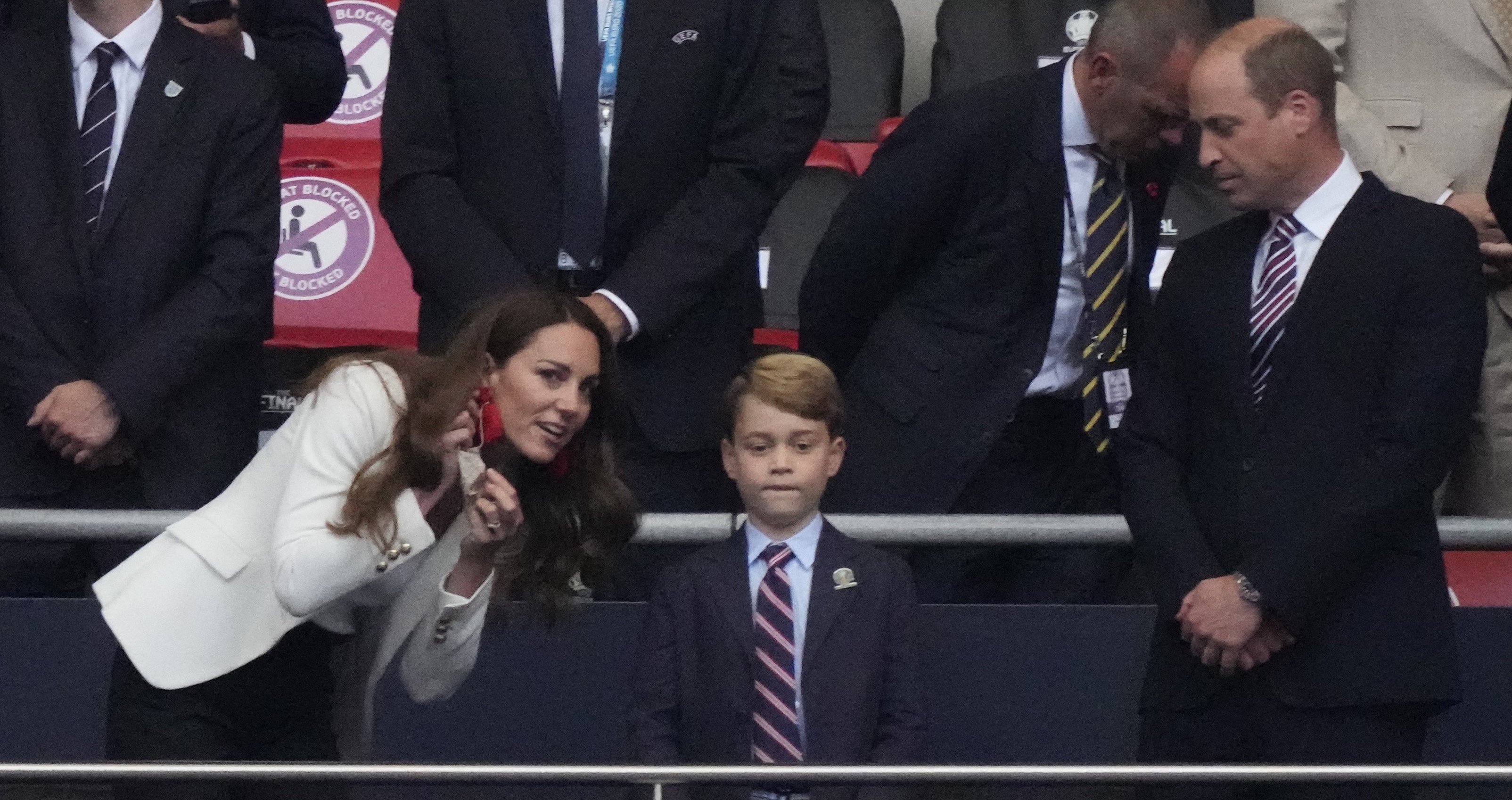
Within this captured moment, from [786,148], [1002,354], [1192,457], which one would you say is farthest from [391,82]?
[1192,457]

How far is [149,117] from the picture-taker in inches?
184

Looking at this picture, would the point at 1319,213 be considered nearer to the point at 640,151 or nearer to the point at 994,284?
the point at 994,284

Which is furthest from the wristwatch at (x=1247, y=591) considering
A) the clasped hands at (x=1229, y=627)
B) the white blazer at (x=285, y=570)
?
the white blazer at (x=285, y=570)

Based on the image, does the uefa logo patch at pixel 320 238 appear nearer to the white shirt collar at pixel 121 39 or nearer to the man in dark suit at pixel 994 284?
the white shirt collar at pixel 121 39

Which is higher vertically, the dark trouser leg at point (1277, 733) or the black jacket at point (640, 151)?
the black jacket at point (640, 151)

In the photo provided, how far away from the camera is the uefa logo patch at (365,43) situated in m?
6.42

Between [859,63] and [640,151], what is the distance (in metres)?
2.06

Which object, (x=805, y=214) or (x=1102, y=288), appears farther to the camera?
(x=805, y=214)

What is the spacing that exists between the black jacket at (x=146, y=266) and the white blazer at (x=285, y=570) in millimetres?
924

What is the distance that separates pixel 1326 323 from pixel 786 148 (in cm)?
131

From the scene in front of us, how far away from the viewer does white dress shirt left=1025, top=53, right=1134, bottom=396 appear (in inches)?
185

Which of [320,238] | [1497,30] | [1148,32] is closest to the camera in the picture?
[1148,32]

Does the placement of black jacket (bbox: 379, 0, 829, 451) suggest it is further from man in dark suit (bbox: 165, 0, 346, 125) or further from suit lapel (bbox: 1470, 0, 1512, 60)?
suit lapel (bbox: 1470, 0, 1512, 60)

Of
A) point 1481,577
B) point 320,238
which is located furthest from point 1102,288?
point 320,238
